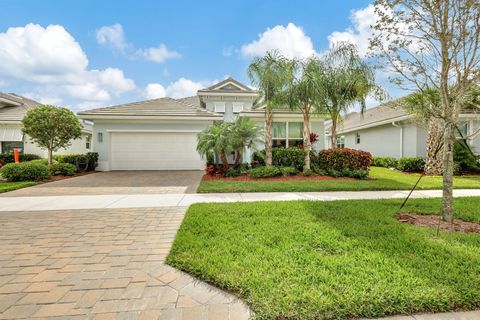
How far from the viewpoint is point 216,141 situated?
9953 millimetres

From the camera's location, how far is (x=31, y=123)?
11.5 metres

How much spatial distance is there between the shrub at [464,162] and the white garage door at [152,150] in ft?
47.2

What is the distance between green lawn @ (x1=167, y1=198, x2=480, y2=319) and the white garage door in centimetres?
984

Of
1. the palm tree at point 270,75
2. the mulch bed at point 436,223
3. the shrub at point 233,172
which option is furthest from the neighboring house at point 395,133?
the mulch bed at point 436,223

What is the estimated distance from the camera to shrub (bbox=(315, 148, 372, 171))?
1063 cm

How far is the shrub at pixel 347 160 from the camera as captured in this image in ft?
34.9

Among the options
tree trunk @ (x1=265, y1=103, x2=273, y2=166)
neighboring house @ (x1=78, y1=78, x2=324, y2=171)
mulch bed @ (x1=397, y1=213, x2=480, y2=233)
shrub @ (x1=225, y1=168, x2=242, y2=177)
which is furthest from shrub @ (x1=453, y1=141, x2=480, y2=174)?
shrub @ (x1=225, y1=168, x2=242, y2=177)

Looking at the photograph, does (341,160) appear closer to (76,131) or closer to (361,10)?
(361,10)

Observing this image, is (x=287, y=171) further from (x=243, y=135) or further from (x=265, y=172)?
(x=243, y=135)

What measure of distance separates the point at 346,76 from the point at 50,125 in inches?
586

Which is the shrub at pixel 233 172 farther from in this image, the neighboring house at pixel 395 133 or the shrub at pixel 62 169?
the shrub at pixel 62 169

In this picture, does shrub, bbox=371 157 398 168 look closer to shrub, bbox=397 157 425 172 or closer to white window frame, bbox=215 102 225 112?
shrub, bbox=397 157 425 172

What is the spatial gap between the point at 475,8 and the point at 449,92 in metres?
1.47

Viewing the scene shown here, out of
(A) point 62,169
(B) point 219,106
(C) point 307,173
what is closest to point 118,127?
(A) point 62,169
